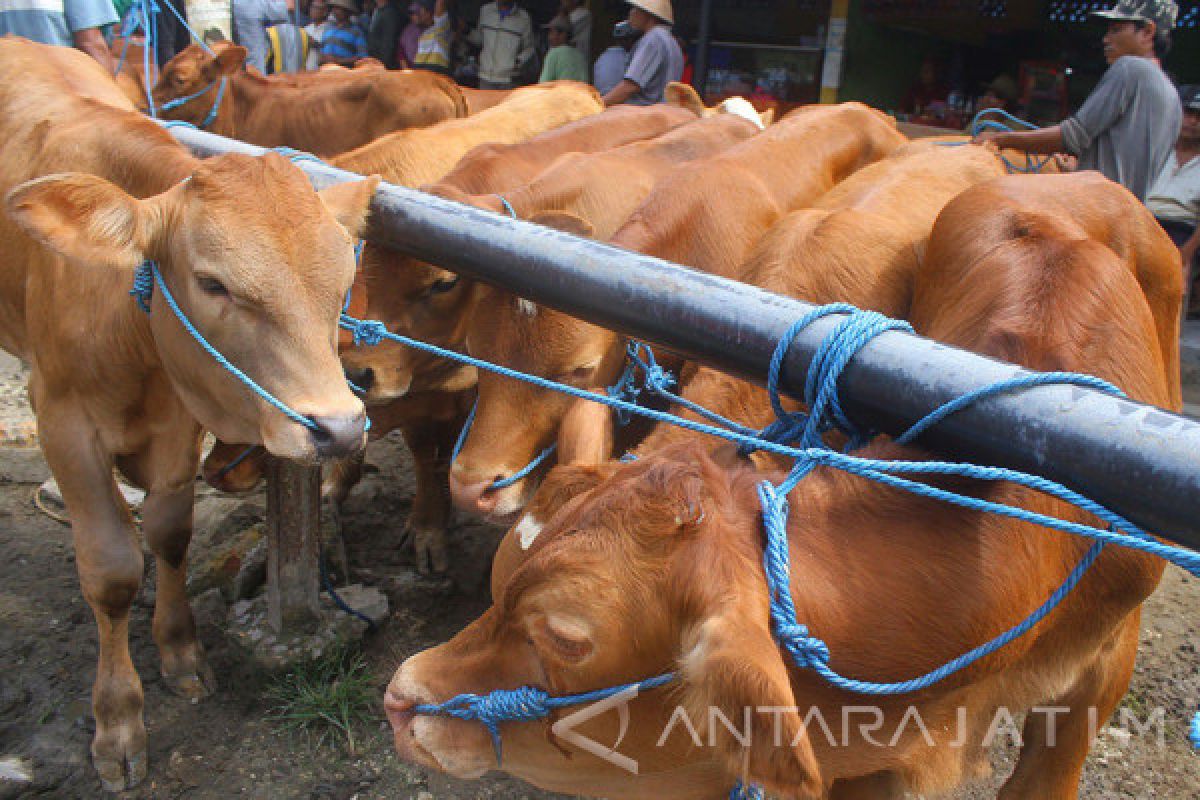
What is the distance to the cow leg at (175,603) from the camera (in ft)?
10.6

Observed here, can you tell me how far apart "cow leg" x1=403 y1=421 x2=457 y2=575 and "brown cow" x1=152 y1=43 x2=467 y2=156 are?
3.06 meters

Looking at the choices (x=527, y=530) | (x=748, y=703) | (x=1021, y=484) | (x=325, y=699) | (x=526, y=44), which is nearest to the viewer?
(x=748, y=703)

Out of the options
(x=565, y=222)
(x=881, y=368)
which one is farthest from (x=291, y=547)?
(x=881, y=368)

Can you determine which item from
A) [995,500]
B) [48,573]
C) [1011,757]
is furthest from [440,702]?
[48,573]

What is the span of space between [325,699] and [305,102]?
5128mm

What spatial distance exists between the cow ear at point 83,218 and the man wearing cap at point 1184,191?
611cm

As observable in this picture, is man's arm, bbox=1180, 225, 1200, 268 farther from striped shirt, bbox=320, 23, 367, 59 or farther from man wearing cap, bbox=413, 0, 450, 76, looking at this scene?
striped shirt, bbox=320, 23, 367, 59

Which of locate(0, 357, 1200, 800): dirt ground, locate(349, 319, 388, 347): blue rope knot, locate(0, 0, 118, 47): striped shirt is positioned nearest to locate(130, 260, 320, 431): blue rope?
locate(349, 319, 388, 347): blue rope knot

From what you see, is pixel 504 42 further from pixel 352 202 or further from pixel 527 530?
pixel 527 530

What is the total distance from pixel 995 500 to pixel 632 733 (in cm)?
74

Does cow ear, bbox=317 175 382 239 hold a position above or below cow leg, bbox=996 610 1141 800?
above

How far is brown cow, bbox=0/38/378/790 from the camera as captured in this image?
2.30 meters

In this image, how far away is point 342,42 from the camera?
1162cm

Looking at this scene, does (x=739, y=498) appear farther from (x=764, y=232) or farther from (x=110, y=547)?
(x=110, y=547)
